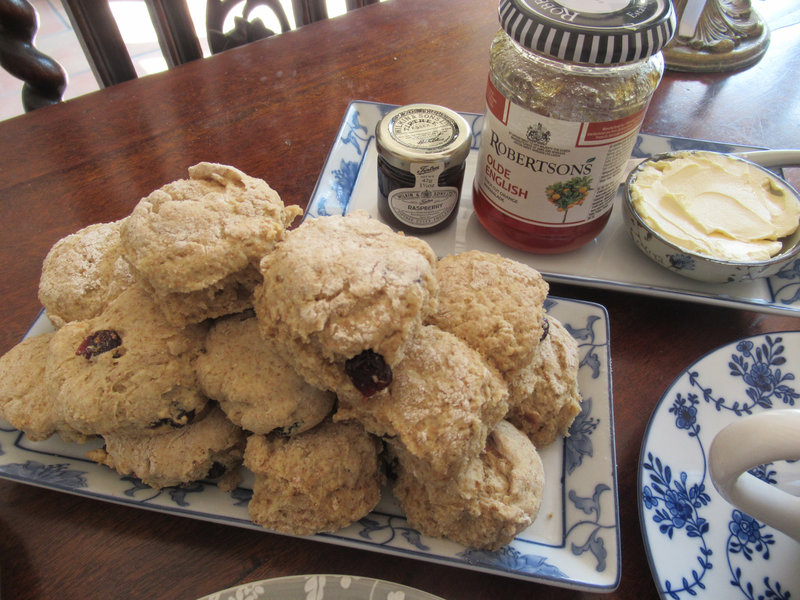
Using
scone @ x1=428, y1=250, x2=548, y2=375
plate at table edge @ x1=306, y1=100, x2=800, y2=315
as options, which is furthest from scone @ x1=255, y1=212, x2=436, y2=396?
plate at table edge @ x1=306, y1=100, x2=800, y2=315

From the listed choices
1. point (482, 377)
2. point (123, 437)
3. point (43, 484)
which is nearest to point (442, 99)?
point (482, 377)

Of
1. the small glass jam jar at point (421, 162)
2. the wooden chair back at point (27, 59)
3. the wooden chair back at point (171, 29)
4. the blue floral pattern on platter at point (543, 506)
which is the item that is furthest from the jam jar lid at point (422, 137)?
the wooden chair back at point (27, 59)

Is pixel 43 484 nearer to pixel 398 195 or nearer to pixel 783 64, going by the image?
pixel 398 195

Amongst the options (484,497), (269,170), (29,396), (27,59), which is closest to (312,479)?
(484,497)

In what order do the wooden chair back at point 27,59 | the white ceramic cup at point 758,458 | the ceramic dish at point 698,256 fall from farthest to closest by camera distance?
1. the wooden chair back at point 27,59
2. the ceramic dish at point 698,256
3. the white ceramic cup at point 758,458

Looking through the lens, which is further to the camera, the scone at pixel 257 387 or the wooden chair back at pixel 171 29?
the wooden chair back at pixel 171 29

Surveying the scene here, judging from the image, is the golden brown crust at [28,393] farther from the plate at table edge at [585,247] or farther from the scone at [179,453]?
the plate at table edge at [585,247]

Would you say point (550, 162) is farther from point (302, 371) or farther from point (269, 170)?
point (269, 170)
